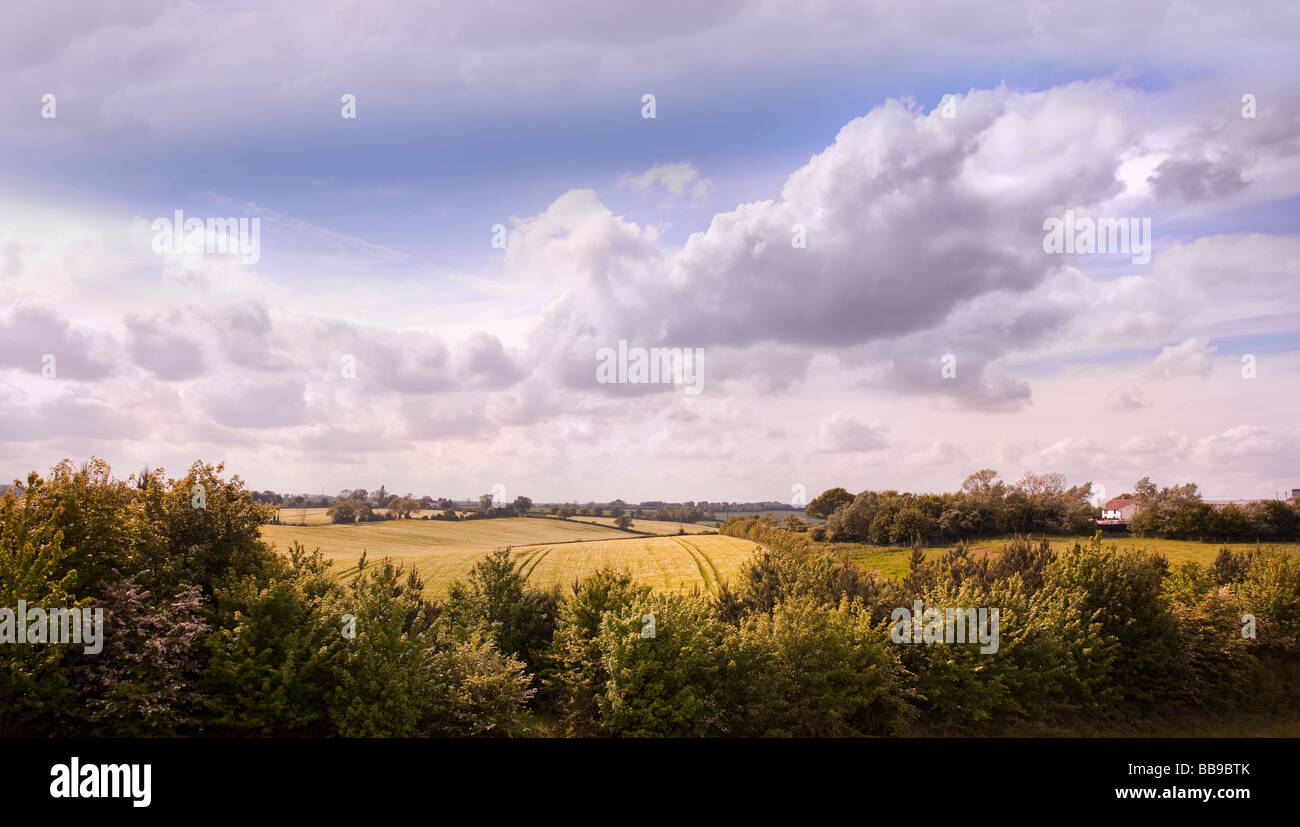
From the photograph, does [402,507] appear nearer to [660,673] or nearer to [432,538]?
[432,538]

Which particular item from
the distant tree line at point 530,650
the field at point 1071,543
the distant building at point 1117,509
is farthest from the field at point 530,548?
the distant building at point 1117,509

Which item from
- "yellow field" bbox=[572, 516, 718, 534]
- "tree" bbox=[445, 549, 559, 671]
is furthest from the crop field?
"tree" bbox=[445, 549, 559, 671]

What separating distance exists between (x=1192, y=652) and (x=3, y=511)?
71.2 meters

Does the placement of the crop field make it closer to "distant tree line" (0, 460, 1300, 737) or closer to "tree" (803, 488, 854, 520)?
"distant tree line" (0, 460, 1300, 737)

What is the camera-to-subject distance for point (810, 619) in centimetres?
3519

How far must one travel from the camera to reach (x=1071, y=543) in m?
81.9

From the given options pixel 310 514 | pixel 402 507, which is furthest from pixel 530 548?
pixel 310 514

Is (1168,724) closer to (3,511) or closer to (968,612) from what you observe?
(968,612)
